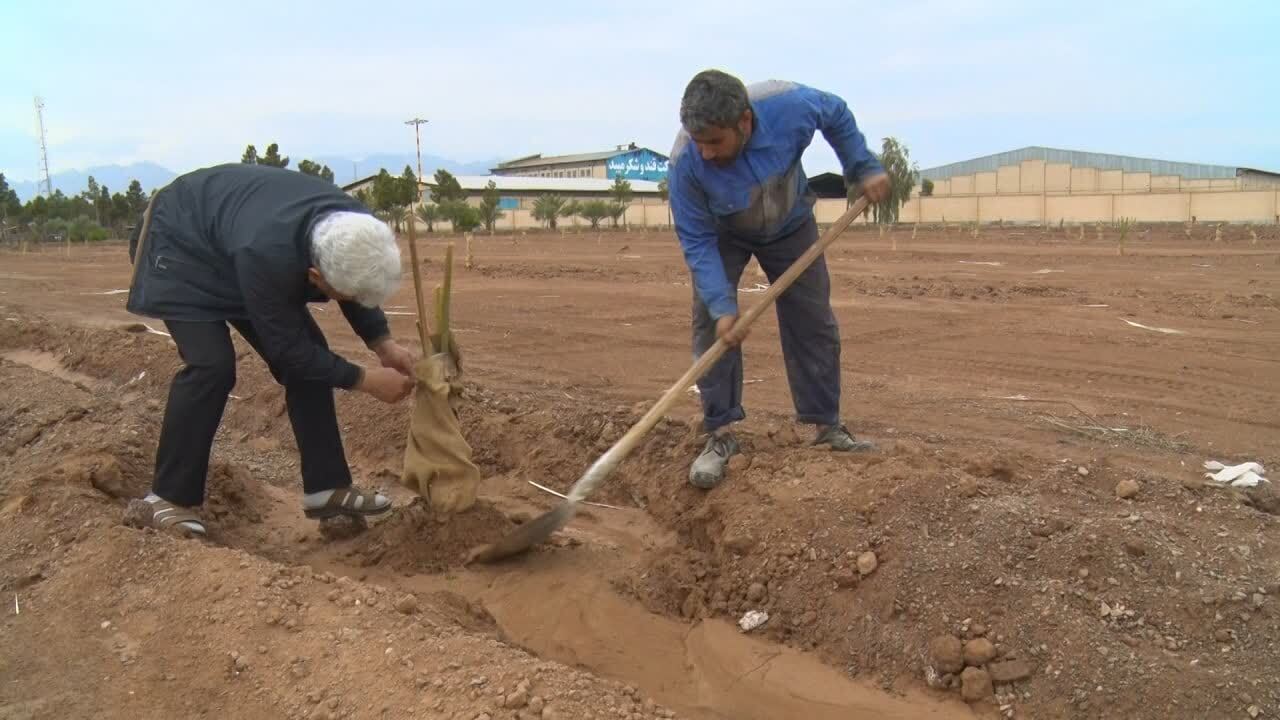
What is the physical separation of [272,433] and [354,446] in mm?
667

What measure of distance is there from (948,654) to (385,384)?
2095 millimetres

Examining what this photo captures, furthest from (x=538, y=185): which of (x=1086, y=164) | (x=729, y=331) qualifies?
(x=729, y=331)

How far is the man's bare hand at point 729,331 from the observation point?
11.1ft

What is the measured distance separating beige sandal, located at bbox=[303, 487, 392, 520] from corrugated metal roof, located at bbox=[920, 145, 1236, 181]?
5634 centimetres

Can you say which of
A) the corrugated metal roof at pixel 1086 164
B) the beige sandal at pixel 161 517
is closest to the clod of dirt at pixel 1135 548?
the beige sandal at pixel 161 517

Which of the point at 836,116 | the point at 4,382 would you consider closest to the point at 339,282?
the point at 836,116

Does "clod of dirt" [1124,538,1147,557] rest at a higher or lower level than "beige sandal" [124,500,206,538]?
lower

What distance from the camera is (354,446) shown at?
17.3 feet

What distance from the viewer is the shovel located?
130 inches

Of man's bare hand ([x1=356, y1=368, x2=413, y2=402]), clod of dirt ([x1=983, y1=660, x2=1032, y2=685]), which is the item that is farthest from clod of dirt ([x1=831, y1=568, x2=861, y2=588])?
man's bare hand ([x1=356, y1=368, x2=413, y2=402])

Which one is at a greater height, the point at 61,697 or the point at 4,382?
the point at 4,382

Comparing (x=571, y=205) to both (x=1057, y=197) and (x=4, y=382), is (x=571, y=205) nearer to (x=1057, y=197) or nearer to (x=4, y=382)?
(x=1057, y=197)

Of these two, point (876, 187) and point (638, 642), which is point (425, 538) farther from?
point (876, 187)

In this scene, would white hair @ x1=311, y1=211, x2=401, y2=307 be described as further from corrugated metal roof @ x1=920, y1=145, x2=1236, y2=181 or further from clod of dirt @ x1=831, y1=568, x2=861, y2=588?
corrugated metal roof @ x1=920, y1=145, x2=1236, y2=181
